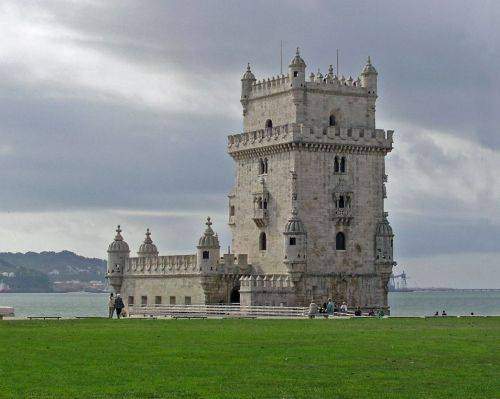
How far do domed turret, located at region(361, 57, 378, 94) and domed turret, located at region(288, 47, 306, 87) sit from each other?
655 cm

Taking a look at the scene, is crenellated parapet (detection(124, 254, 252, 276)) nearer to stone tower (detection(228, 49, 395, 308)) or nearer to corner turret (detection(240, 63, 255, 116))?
stone tower (detection(228, 49, 395, 308))

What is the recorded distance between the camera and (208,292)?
10319 centimetres

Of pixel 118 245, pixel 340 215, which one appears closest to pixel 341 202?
pixel 340 215

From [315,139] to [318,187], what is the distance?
12.5ft

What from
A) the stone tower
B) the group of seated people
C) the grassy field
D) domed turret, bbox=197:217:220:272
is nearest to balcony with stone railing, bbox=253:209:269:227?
the stone tower

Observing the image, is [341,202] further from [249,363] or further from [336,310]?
[249,363]

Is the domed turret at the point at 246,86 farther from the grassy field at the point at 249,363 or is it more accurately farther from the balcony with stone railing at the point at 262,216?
the grassy field at the point at 249,363

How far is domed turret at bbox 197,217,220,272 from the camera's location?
103 m

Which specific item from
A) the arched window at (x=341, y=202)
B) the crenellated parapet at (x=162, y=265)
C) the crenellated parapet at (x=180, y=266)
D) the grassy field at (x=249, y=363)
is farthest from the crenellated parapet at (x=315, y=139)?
the grassy field at (x=249, y=363)

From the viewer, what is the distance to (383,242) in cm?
10381

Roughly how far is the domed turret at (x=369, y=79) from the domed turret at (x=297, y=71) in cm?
655

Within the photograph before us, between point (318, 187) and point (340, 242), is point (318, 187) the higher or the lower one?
the higher one

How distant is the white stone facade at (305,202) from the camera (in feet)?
330

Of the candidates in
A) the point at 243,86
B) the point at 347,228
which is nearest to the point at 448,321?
the point at 347,228
